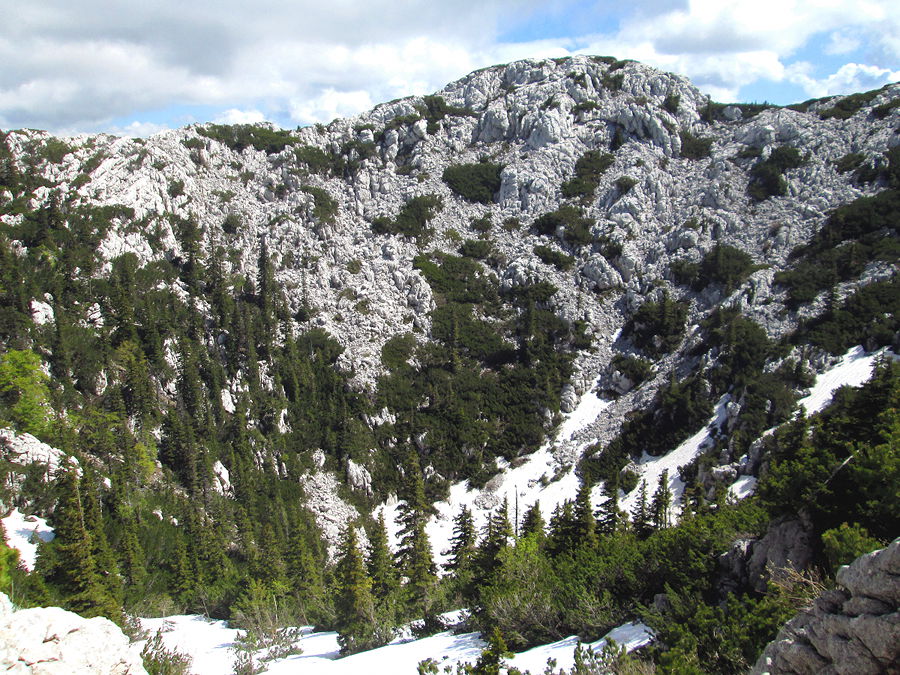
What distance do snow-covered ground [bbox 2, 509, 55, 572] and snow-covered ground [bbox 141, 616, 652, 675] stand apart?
10844mm

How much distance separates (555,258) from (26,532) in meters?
73.5

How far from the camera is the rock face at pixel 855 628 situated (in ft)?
20.2

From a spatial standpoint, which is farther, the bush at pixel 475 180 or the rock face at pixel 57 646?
the bush at pixel 475 180

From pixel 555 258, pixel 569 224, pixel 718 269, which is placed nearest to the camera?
pixel 718 269

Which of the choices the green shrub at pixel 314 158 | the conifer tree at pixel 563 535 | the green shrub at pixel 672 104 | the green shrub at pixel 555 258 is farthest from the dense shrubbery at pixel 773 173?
the green shrub at pixel 314 158

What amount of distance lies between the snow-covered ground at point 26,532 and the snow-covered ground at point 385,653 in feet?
35.6

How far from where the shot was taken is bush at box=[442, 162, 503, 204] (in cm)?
9569

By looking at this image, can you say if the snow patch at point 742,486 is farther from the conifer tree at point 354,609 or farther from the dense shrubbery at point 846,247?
the conifer tree at point 354,609

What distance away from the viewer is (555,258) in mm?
84000

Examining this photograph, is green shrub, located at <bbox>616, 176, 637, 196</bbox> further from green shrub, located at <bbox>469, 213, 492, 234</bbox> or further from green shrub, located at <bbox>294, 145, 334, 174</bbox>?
green shrub, located at <bbox>294, 145, 334, 174</bbox>

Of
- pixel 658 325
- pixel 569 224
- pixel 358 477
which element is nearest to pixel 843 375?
pixel 658 325

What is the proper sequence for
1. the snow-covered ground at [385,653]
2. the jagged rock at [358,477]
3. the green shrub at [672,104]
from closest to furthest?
the snow-covered ground at [385,653] < the jagged rock at [358,477] < the green shrub at [672,104]

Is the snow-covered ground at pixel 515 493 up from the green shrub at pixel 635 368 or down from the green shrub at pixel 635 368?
down

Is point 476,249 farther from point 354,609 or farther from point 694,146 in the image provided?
point 354,609
